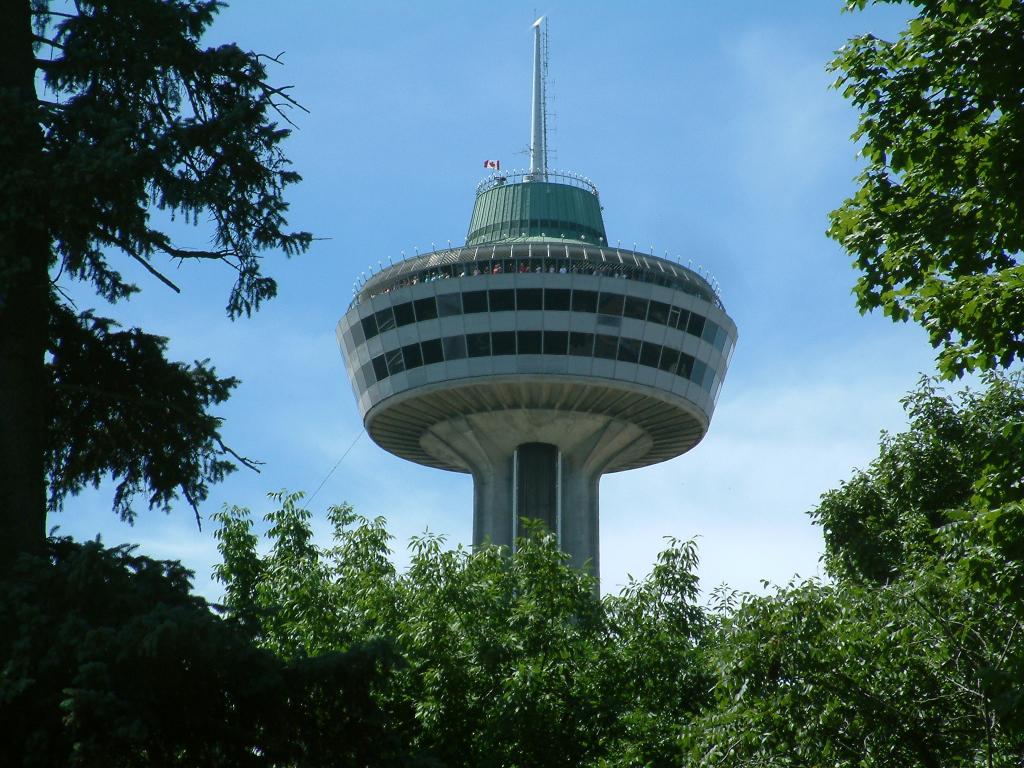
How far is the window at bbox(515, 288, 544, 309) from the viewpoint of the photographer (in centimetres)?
7275

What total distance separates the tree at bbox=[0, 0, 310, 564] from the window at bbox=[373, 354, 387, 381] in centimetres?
5805

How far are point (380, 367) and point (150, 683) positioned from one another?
62989 millimetres

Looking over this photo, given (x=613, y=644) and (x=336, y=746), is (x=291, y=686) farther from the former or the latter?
(x=613, y=644)

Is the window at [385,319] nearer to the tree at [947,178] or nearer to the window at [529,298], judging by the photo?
the window at [529,298]

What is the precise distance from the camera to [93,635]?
488 inches

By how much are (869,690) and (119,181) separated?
37.4 ft

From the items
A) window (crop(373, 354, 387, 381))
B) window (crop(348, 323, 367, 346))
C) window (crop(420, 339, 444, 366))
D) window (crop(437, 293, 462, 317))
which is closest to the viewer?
window (crop(437, 293, 462, 317))

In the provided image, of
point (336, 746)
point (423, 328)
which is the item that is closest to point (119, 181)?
point (336, 746)

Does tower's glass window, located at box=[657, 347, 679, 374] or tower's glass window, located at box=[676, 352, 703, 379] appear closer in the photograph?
tower's glass window, located at box=[657, 347, 679, 374]

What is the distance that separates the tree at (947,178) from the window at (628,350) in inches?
2220

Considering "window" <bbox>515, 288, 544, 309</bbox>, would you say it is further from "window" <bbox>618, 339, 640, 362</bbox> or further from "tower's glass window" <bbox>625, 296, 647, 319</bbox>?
"window" <bbox>618, 339, 640, 362</bbox>

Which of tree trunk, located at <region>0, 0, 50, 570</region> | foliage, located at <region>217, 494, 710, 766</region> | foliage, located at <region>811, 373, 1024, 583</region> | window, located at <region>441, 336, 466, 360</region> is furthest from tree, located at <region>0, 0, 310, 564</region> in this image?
window, located at <region>441, 336, 466, 360</region>

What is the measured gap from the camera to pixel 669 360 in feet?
244

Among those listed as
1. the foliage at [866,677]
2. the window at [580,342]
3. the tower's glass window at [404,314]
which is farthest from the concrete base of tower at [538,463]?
the foliage at [866,677]
